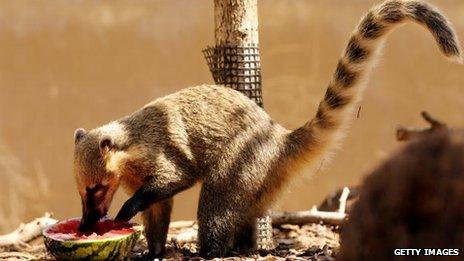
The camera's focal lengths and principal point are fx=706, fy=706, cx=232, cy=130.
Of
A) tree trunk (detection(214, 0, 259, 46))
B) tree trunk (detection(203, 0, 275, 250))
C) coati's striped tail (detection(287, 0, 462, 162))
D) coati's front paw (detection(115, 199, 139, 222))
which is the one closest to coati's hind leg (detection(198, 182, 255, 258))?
coati's front paw (detection(115, 199, 139, 222))

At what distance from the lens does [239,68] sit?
6207 millimetres

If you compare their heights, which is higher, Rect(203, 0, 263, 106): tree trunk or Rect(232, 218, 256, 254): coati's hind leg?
Rect(203, 0, 263, 106): tree trunk

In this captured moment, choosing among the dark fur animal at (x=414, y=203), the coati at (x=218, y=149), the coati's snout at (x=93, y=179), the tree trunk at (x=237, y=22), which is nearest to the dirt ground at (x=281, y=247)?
the coati at (x=218, y=149)

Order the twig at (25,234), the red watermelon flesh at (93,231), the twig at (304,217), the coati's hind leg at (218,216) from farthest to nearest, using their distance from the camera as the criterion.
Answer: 1. the twig at (304,217)
2. the twig at (25,234)
3. the coati's hind leg at (218,216)
4. the red watermelon flesh at (93,231)

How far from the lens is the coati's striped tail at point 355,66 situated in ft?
16.3

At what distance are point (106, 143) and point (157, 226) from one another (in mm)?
953

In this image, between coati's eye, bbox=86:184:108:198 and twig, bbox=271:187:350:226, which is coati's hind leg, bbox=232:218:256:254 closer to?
coati's eye, bbox=86:184:108:198

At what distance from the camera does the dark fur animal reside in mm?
1735

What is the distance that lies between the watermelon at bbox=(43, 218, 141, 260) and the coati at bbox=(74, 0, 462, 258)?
0.09 m

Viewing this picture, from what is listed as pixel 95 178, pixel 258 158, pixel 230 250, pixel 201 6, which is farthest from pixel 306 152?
pixel 201 6

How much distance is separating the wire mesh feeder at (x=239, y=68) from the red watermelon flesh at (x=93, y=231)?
1615 mm

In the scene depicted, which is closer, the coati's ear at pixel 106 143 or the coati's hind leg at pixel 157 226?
the coati's ear at pixel 106 143

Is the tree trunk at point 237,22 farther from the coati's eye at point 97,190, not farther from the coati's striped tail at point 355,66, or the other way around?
the coati's eye at point 97,190

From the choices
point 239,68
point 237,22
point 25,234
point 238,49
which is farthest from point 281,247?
point 25,234
